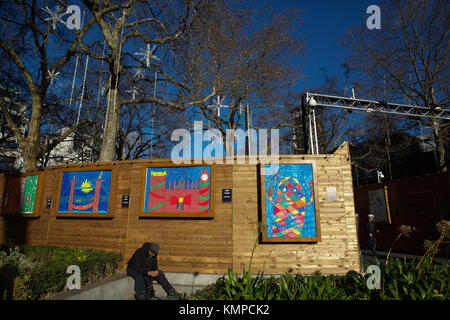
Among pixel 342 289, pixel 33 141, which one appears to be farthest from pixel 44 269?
pixel 33 141

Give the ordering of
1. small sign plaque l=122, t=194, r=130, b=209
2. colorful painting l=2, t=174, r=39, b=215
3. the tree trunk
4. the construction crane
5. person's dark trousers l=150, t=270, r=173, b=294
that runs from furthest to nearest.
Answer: the construction crane
the tree trunk
colorful painting l=2, t=174, r=39, b=215
small sign plaque l=122, t=194, r=130, b=209
person's dark trousers l=150, t=270, r=173, b=294

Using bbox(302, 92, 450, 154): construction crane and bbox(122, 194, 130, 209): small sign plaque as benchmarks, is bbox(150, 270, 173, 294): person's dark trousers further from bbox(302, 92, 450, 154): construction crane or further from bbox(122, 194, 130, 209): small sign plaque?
bbox(302, 92, 450, 154): construction crane

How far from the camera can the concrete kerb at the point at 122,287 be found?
17.5 ft

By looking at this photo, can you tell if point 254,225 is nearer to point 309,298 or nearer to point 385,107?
point 309,298

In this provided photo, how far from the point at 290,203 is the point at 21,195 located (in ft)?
31.6

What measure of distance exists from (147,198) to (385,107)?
15.2 m

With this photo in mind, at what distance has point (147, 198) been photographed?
7.83 meters

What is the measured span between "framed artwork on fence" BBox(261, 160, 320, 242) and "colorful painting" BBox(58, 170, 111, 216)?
15.9ft

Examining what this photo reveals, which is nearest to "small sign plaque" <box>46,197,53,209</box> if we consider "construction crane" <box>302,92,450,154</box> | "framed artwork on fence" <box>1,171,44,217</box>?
"framed artwork on fence" <box>1,171,44,217</box>

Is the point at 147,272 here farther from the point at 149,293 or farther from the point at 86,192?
the point at 86,192

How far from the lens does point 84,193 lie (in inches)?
333

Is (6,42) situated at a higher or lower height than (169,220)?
higher

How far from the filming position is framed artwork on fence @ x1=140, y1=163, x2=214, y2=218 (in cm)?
752
